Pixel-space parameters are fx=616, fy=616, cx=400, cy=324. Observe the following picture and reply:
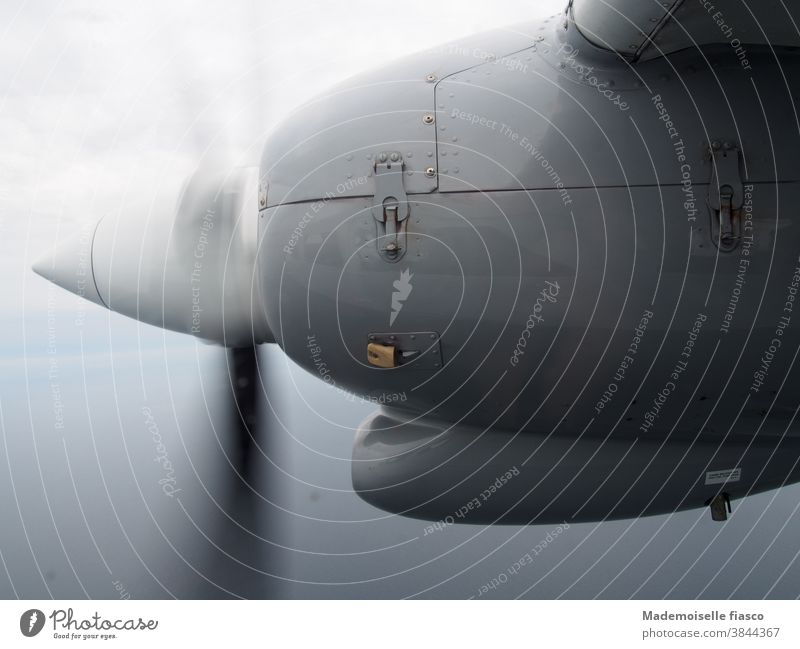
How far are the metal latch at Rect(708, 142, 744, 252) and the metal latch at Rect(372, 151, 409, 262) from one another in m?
0.91

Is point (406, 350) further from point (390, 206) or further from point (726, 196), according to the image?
point (726, 196)

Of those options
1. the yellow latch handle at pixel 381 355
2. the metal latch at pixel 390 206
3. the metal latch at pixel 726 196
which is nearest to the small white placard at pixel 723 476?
the metal latch at pixel 726 196

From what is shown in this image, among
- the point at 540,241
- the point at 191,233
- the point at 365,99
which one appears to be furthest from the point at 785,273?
the point at 191,233

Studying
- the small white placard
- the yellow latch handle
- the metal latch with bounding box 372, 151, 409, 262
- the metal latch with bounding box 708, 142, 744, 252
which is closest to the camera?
the metal latch with bounding box 708, 142, 744, 252

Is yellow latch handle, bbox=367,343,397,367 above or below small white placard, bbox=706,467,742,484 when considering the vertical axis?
above

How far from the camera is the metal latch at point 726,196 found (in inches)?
70.6

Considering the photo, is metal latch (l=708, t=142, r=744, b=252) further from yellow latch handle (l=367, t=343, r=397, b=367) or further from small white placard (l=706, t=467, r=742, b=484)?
yellow latch handle (l=367, t=343, r=397, b=367)

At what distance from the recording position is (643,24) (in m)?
1.68

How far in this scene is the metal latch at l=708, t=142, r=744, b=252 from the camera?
1.79 metres

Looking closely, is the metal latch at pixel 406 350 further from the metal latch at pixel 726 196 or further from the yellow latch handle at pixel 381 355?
the metal latch at pixel 726 196

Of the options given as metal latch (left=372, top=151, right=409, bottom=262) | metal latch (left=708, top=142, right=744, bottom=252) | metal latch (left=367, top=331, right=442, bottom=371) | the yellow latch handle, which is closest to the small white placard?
metal latch (left=708, top=142, right=744, bottom=252)

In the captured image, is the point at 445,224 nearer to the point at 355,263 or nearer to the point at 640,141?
the point at 355,263

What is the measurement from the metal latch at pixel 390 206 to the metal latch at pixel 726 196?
0.91 meters

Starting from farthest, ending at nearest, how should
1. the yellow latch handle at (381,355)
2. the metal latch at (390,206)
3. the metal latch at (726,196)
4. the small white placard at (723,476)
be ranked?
the small white placard at (723,476) → the yellow latch handle at (381,355) → the metal latch at (390,206) → the metal latch at (726,196)
